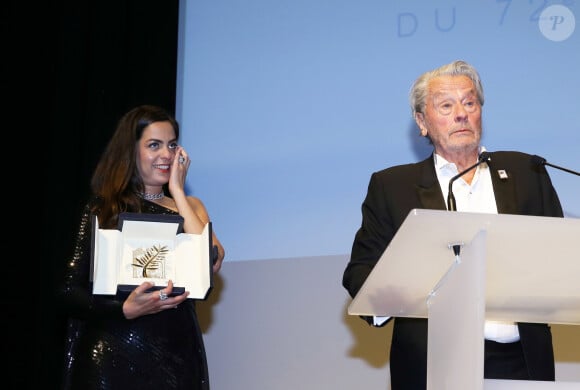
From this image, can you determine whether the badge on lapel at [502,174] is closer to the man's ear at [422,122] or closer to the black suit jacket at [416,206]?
the black suit jacket at [416,206]

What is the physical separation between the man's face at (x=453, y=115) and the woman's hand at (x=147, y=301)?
0.98m

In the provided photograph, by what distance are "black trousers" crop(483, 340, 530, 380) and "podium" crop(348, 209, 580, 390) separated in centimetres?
31

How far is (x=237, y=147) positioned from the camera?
3.73 m

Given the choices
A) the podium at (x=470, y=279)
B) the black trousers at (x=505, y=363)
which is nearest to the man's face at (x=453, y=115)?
the black trousers at (x=505, y=363)

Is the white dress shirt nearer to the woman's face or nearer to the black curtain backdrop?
the woman's face

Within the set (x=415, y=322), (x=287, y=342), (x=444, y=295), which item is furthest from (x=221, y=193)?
(x=444, y=295)

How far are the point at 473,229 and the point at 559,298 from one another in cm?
41

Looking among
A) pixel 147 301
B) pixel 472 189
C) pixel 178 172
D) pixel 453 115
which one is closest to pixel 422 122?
pixel 453 115

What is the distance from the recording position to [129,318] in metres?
2.65

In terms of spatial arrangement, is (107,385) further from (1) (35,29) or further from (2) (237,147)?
(1) (35,29)

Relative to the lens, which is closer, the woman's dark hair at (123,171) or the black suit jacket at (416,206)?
the black suit jacket at (416,206)

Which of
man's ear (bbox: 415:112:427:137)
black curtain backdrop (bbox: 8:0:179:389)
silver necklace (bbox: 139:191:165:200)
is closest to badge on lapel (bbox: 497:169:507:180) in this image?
man's ear (bbox: 415:112:427:137)

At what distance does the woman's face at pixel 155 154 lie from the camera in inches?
117

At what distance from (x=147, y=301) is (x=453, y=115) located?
115 centimetres
